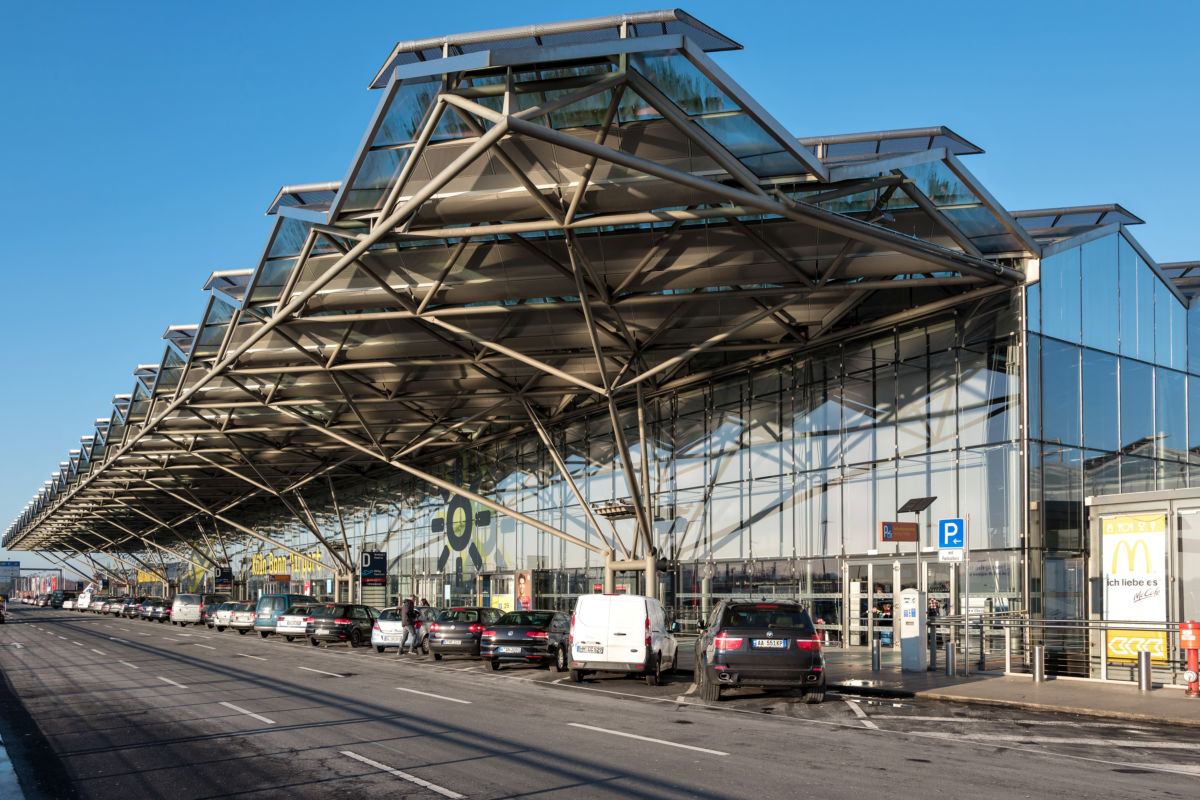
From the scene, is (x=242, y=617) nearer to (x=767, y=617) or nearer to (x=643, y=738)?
(x=767, y=617)

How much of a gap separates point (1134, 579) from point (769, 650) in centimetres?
798

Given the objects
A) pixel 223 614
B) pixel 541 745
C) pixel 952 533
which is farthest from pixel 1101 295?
pixel 223 614

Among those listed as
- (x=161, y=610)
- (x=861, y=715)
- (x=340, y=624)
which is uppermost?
(x=861, y=715)

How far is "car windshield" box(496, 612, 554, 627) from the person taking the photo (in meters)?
27.5

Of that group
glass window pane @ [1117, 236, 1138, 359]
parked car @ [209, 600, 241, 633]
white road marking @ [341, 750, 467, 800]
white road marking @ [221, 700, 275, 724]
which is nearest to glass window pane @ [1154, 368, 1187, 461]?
glass window pane @ [1117, 236, 1138, 359]

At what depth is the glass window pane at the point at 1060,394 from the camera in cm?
2580

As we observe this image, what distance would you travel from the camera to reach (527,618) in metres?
27.8

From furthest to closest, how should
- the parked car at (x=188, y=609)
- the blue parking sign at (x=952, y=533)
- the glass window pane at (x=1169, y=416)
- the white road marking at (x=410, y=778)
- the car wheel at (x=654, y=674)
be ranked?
the parked car at (x=188, y=609) < the glass window pane at (x=1169, y=416) < the car wheel at (x=654, y=674) < the blue parking sign at (x=952, y=533) < the white road marking at (x=410, y=778)

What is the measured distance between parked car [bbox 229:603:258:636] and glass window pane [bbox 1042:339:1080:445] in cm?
3818

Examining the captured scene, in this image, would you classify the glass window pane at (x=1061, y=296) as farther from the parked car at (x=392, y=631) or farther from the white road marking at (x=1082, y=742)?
the parked car at (x=392, y=631)

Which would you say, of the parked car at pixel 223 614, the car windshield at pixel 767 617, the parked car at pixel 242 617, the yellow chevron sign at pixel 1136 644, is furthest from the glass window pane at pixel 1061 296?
the parked car at pixel 223 614

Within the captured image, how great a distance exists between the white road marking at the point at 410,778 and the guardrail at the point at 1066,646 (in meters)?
14.0

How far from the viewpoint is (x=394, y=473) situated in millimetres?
68312

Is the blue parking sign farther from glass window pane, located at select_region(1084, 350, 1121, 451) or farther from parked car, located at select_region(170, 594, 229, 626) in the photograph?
parked car, located at select_region(170, 594, 229, 626)
